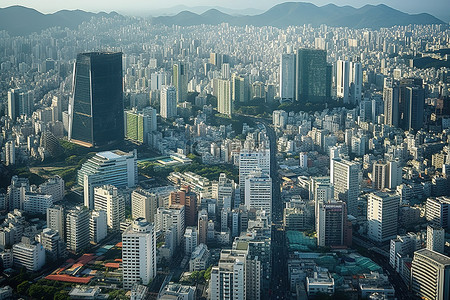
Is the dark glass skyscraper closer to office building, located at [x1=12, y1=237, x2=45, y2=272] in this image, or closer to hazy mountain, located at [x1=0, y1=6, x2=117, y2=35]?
hazy mountain, located at [x1=0, y1=6, x2=117, y2=35]

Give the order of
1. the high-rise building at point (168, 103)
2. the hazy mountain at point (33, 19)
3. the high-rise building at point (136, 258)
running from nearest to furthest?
the high-rise building at point (136, 258), the hazy mountain at point (33, 19), the high-rise building at point (168, 103)

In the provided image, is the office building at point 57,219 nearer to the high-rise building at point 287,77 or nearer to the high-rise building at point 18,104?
the high-rise building at point 18,104

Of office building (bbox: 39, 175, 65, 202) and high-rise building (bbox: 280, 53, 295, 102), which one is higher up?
high-rise building (bbox: 280, 53, 295, 102)

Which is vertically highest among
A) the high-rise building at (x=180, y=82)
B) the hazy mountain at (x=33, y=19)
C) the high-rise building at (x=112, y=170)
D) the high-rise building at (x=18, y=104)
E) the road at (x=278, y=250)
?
the hazy mountain at (x=33, y=19)

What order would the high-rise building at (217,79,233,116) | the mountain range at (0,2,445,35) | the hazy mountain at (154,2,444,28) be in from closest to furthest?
the high-rise building at (217,79,233,116) < the mountain range at (0,2,445,35) < the hazy mountain at (154,2,444,28)

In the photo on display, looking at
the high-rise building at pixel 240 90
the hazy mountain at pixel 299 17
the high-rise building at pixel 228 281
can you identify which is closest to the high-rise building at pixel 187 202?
the high-rise building at pixel 228 281

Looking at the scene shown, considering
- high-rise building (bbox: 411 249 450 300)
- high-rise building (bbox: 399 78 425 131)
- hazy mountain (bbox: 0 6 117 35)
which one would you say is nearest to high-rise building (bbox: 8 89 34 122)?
hazy mountain (bbox: 0 6 117 35)

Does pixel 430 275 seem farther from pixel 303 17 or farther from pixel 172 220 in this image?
pixel 303 17

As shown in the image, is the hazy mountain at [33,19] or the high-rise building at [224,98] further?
the high-rise building at [224,98]
